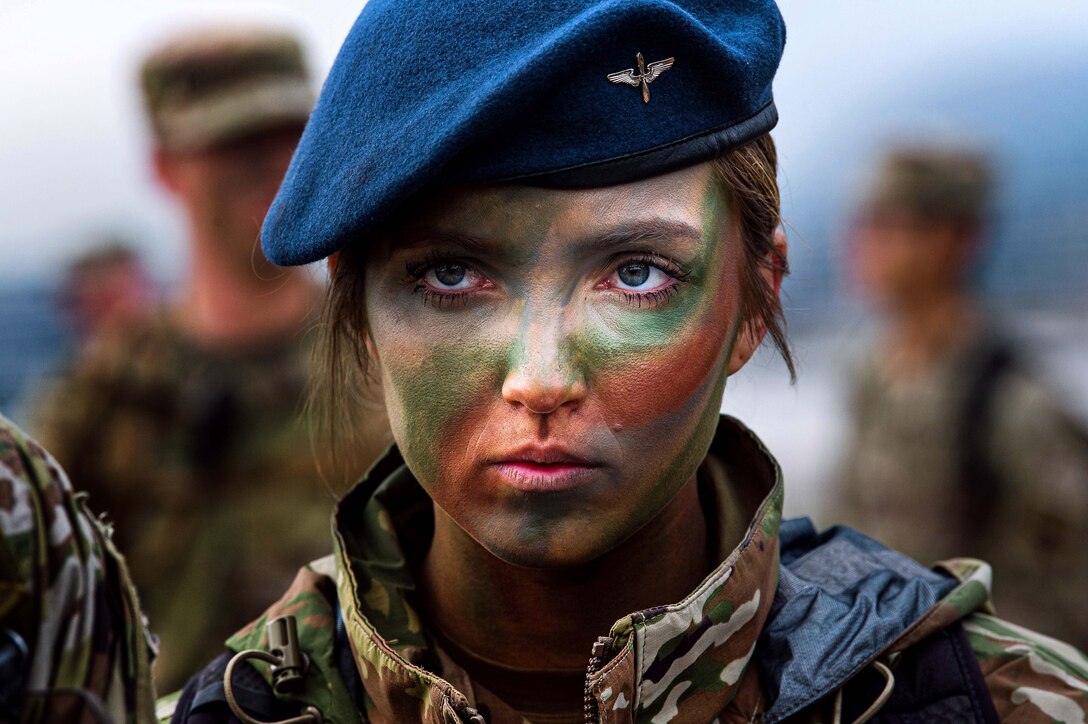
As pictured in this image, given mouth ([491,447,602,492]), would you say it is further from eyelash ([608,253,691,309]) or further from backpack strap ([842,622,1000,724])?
backpack strap ([842,622,1000,724])

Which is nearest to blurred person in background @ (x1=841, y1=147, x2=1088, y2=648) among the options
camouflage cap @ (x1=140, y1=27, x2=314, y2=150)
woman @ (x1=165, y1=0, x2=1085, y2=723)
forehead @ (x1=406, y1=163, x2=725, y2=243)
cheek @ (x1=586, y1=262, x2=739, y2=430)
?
camouflage cap @ (x1=140, y1=27, x2=314, y2=150)

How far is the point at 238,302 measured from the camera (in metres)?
5.73

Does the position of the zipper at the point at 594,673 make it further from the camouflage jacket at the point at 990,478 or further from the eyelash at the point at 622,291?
the camouflage jacket at the point at 990,478

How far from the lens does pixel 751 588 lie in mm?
2275

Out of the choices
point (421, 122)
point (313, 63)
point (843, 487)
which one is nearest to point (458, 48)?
point (421, 122)

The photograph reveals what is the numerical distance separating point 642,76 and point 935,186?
18.7 ft

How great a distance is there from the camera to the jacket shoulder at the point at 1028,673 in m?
2.27

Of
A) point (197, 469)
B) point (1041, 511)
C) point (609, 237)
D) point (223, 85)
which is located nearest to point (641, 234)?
point (609, 237)

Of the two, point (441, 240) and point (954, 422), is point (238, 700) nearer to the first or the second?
point (441, 240)

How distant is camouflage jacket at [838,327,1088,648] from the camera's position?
6051 millimetres

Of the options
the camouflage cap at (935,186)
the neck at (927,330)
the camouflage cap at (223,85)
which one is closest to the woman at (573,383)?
the camouflage cap at (223,85)

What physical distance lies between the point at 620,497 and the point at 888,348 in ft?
18.5

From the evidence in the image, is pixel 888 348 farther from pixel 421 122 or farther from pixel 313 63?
pixel 421 122

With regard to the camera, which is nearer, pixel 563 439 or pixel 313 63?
pixel 563 439
